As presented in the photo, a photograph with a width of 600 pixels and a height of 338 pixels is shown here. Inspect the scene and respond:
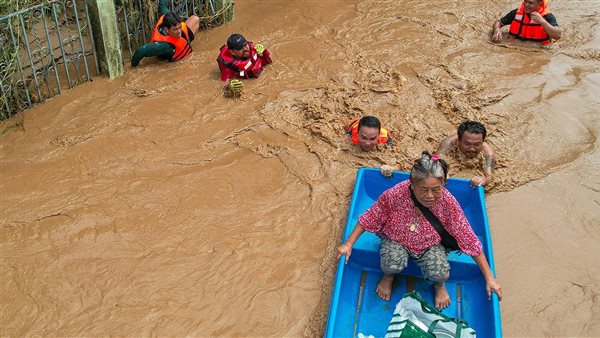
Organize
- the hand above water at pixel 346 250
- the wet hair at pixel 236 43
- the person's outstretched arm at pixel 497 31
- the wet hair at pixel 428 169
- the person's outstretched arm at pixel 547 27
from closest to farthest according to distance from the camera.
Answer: the wet hair at pixel 428 169
the hand above water at pixel 346 250
the wet hair at pixel 236 43
the person's outstretched arm at pixel 547 27
the person's outstretched arm at pixel 497 31

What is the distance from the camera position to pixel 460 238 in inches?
138

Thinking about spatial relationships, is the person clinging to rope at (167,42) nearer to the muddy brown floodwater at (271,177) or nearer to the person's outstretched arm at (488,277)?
the muddy brown floodwater at (271,177)

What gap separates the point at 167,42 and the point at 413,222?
13.5ft

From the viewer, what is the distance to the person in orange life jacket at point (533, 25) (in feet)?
22.3

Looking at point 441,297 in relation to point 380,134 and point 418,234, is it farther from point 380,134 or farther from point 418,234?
point 380,134

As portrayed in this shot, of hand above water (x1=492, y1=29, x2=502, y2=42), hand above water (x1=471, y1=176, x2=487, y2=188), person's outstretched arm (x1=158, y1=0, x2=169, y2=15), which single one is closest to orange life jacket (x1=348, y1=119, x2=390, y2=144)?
hand above water (x1=471, y1=176, x2=487, y2=188)

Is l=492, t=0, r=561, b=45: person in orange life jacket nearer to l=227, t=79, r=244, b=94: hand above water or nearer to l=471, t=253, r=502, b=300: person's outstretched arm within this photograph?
l=227, t=79, r=244, b=94: hand above water

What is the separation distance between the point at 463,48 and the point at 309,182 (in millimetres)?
3206

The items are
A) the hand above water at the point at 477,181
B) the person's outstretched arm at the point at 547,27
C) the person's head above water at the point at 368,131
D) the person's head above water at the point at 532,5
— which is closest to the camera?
the hand above water at the point at 477,181

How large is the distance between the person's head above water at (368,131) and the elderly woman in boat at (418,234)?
1291 millimetres

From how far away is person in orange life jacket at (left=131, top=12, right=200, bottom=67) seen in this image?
648 centimetres

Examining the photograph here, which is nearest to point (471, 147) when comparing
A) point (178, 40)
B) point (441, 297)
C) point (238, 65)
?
point (441, 297)

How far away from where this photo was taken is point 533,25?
6.90 m

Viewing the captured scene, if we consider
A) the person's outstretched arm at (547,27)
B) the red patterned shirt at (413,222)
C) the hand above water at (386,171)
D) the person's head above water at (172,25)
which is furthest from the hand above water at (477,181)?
the person's head above water at (172,25)
